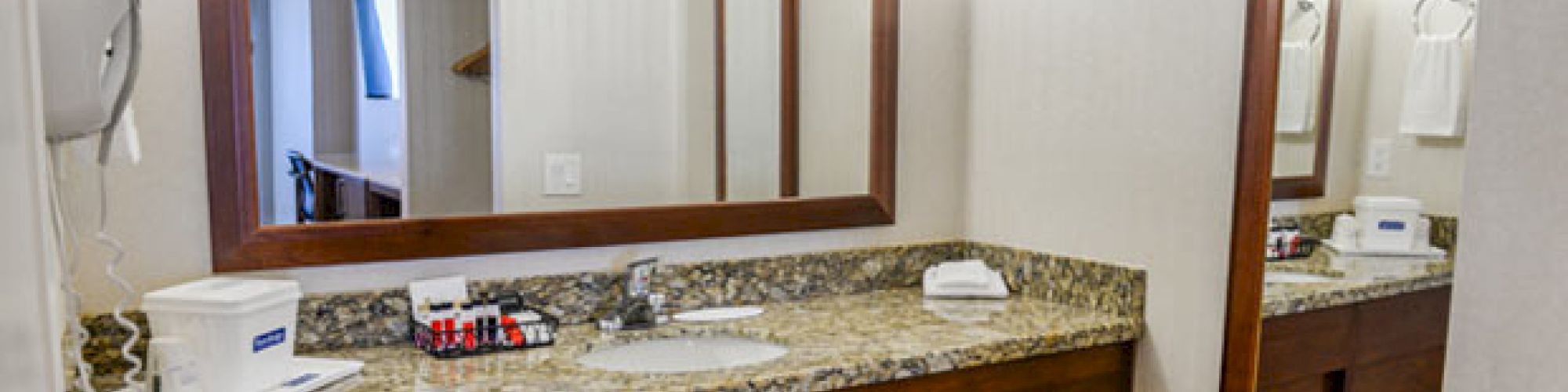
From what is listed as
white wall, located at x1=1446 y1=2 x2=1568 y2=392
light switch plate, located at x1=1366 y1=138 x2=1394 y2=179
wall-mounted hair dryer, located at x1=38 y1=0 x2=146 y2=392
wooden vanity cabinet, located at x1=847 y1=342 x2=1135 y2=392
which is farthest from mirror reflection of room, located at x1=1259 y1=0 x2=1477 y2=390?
wall-mounted hair dryer, located at x1=38 y1=0 x2=146 y2=392

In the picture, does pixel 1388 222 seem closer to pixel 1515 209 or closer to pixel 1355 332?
pixel 1355 332

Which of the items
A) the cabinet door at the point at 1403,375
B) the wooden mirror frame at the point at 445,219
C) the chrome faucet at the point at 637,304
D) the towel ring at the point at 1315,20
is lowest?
the cabinet door at the point at 1403,375

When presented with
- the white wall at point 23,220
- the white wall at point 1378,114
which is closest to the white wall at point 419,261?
the white wall at point 1378,114

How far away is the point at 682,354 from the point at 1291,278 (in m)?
1.05

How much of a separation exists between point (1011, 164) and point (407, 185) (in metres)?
1.18

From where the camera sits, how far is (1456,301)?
86cm

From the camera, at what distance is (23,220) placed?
0.45 metres

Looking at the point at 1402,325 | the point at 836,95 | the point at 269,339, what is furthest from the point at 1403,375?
the point at 269,339

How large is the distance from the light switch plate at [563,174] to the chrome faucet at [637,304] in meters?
0.18

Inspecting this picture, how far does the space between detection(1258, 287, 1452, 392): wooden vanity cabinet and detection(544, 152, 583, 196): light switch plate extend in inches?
48.1

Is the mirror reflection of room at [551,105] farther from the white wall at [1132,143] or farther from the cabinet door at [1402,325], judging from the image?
the cabinet door at [1402,325]

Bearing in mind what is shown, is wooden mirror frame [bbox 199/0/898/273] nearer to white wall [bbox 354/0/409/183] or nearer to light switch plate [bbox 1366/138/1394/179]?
white wall [bbox 354/0/409/183]

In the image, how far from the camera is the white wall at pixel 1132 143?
174 cm

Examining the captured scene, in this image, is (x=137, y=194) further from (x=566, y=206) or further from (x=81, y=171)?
(x=566, y=206)
